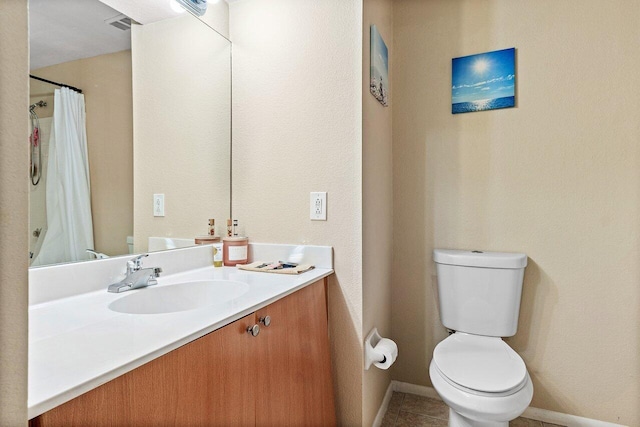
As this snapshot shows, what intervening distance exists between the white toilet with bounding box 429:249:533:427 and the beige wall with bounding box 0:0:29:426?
1270 millimetres

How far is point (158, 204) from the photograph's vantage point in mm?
1400

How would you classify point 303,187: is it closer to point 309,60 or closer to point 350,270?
point 350,270

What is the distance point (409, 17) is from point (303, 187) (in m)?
1.24

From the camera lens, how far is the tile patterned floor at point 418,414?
166 cm

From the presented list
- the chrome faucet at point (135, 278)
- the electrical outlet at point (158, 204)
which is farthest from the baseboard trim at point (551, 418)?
the electrical outlet at point (158, 204)

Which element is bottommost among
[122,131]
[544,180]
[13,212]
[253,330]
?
[253,330]

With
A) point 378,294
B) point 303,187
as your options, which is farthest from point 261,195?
point 378,294

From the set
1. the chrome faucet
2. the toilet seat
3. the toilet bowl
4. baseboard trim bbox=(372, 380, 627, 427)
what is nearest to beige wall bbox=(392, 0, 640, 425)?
baseboard trim bbox=(372, 380, 627, 427)

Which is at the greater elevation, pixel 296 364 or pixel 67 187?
pixel 67 187

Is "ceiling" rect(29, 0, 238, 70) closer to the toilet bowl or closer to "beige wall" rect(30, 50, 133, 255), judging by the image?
"beige wall" rect(30, 50, 133, 255)

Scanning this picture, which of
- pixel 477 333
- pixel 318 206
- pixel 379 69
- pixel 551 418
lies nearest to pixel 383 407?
pixel 477 333

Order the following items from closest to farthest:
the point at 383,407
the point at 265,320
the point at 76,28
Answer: the point at 265,320
the point at 76,28
the point at 383,407

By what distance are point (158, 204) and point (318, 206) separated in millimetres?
683

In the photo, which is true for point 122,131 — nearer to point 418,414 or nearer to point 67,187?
point 67,187
